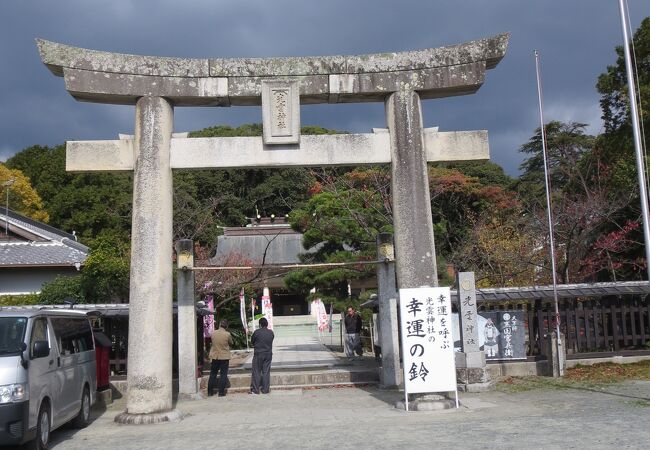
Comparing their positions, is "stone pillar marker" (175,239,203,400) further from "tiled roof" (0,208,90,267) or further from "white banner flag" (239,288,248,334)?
"tiled roof" (0,208,90,267)

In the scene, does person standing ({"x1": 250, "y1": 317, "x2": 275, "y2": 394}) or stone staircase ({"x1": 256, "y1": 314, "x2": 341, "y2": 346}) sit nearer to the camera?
person standing ({"x1": 250, "y1": 317, "x2": 275, "y2": 394})

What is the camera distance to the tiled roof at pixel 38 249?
26359 millimetres

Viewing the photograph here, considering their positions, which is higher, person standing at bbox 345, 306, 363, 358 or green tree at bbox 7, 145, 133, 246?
green tree at bbox 7, 145, 133, 246

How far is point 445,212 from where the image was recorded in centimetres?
3519

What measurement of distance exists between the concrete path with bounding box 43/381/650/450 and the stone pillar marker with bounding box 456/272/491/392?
0.53 meters

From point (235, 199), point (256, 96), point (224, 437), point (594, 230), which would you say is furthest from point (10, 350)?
point (235, 199)

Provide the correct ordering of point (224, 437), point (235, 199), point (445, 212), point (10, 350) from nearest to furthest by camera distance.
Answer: point (10, 350) → point (224, 437) → point (445, 212) → point (235, 199)

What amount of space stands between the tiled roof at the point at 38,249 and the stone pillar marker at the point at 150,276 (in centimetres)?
1760

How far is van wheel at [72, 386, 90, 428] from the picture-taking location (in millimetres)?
10008

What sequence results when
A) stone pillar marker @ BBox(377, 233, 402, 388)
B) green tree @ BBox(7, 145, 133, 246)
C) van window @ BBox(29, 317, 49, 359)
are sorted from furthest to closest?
green tree @ BBox(7, 145, 133, 246) < stone pillar marker @ BBox(377, 233, 402, 388) < van window @ BBox(29, 317, 49, 359)

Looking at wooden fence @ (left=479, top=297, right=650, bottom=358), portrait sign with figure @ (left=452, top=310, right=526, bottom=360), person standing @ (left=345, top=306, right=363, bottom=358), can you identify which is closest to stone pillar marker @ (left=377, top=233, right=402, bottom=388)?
portrait sign with figure @ (left=452, top=310, right=526, bottom=360)

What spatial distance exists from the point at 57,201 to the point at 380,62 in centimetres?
3480

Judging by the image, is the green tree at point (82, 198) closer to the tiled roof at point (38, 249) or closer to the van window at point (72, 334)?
the tiled roof at point (38, 249)

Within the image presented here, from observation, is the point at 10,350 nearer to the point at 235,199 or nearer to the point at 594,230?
the point at 594,230
